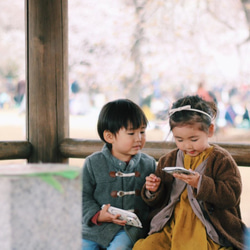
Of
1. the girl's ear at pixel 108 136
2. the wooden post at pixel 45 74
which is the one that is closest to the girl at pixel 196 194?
the girl's ear at pixel 108 136

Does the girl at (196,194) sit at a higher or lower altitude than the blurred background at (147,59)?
lower

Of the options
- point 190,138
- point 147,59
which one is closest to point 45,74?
point 190,138

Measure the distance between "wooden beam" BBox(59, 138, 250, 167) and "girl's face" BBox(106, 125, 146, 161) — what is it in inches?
21.4

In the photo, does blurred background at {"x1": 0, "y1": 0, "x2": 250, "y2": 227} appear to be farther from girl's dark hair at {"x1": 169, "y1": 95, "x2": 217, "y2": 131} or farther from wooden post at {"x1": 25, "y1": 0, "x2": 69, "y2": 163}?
girl's dark hair at {"x1": 169, "y1": 95, "x2": 217, "y2": 131}

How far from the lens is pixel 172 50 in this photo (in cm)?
708

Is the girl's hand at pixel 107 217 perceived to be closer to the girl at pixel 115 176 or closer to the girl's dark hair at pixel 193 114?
the girl at pixel 115 176

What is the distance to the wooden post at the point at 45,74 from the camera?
356 centimetres

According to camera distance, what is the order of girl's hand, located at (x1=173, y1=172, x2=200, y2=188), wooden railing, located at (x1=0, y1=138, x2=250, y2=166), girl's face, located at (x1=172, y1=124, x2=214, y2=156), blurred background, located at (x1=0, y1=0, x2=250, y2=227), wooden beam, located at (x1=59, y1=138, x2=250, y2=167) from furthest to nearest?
blurred background, located at (x1=0, y1=0, x2=250, y2=227), wooden railing, located at (x1=0, y1=138, x2=250, y2=166), wooden beam, located at (x1=59, y1=138, x2=250, y2=167), girl's face, located at (x1=172, y1=124, x2=214, y2=156), girl's hand, located at (x1=173, y1=172, x2=200, y2=188)

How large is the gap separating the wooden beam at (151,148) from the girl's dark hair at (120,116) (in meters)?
0.56

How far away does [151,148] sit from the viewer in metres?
3.16

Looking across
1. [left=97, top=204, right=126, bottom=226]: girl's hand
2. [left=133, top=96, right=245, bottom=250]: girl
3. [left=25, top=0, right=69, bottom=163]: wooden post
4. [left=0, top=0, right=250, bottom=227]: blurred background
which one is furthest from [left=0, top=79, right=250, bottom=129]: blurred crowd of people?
[left=133, top=96, right=245, bottom=250]: girl

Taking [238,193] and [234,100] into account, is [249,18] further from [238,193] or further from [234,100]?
[238,193]

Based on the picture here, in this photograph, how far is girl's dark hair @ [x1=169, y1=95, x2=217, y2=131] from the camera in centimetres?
233

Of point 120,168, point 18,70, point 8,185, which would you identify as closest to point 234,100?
point 18,70
